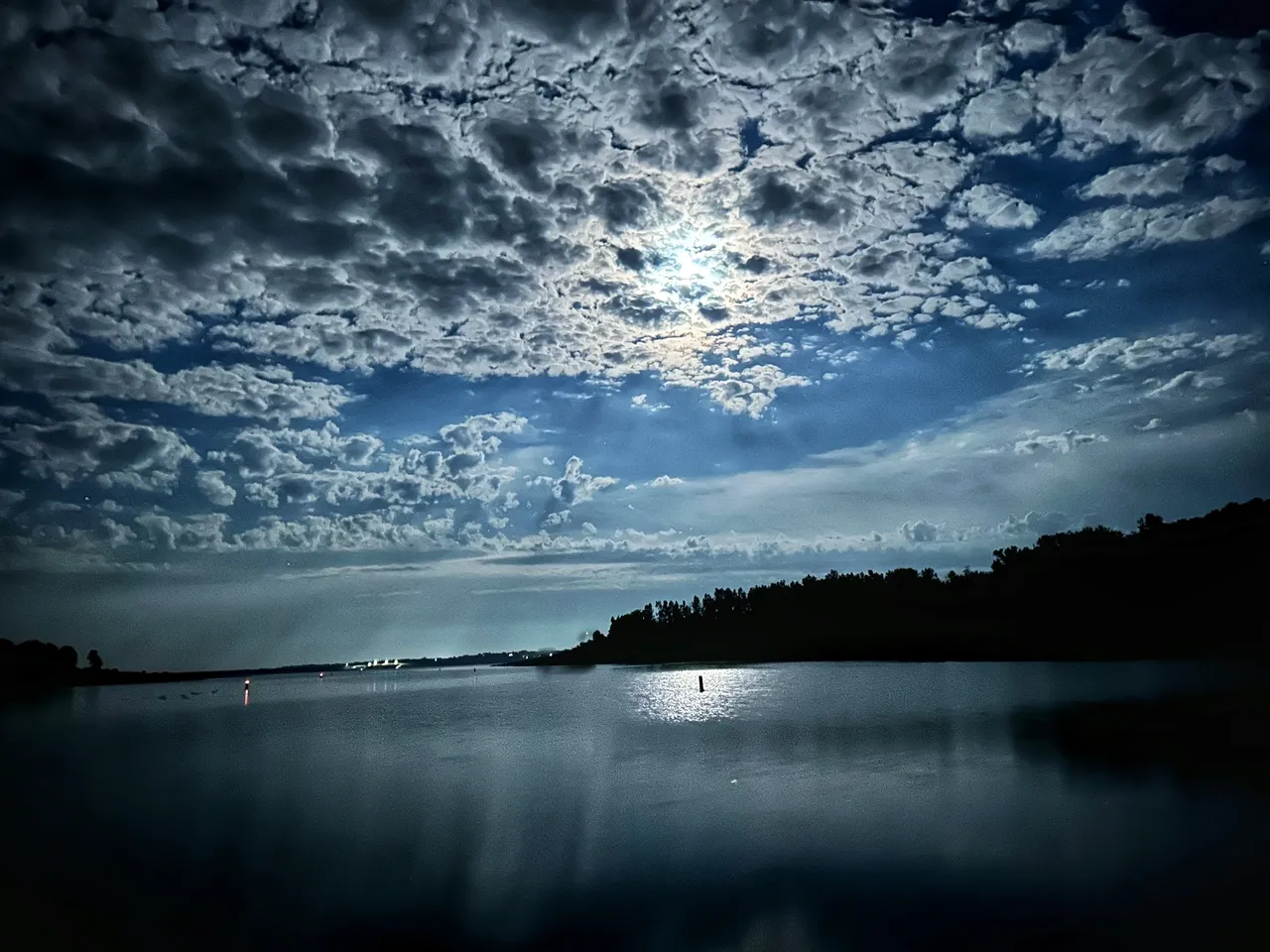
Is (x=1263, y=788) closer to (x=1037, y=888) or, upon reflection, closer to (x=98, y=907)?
(x=1037, y=888)

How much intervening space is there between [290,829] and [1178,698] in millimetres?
71898

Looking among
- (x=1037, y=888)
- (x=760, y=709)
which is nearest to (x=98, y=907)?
(x=1037, y=888)

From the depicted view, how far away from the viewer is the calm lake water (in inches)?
743

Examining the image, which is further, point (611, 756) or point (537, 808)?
point (611, 756)

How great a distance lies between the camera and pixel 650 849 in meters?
26.6

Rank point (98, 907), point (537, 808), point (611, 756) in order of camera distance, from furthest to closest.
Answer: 1. point (611, 756)
2. point (537, 808)
3. point (98, 907)

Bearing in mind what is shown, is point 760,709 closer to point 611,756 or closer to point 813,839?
point 611,756

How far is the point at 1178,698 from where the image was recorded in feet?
219

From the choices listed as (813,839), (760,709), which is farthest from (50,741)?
(813,839)

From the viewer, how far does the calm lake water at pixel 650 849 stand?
61.9 feet

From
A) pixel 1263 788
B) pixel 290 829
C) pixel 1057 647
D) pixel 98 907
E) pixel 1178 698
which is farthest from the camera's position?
pixel 1057 647

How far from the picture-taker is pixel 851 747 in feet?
158

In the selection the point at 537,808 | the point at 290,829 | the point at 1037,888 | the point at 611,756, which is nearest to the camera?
the point at 1037,888

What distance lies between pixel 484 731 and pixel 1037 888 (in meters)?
61.3
